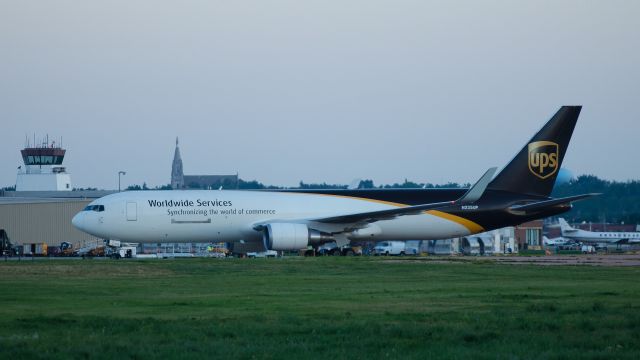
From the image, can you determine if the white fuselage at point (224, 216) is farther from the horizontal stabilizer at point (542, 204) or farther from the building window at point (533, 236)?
the building window at point (533, 236)

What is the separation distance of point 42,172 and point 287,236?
65.4m

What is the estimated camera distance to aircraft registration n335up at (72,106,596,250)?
5488cm

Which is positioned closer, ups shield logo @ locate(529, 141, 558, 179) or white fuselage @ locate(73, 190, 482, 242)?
white fuselage @ locate(73, 190, 482, 242)

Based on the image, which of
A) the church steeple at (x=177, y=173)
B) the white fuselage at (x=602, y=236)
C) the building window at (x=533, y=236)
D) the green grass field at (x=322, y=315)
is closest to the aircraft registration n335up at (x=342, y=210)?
the green grass field at (x=322, y=315)

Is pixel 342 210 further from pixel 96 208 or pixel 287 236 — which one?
pixel 96 208

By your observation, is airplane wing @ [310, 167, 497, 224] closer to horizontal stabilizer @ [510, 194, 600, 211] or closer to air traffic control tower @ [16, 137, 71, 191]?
horizontal stabilizer @ [510, 194, 600, 211]

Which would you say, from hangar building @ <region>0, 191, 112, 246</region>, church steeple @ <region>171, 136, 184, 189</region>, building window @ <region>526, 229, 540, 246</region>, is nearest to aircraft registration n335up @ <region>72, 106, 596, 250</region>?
hangar building @ <region>0, 191, 112, 246</region>

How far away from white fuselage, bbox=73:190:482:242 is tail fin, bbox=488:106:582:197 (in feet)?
11.6

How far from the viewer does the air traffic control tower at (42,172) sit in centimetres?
11188

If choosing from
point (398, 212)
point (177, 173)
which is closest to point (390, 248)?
point (398, 212)

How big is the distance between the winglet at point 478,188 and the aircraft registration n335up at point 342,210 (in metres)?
0.05

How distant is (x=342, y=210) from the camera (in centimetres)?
5866

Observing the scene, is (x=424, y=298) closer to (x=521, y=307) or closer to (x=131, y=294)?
(x=521, y=307)

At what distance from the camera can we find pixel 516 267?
137 feet
